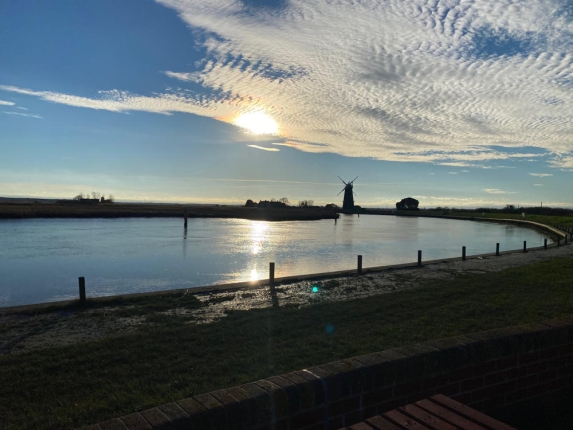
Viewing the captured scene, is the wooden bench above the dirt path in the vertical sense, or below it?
above

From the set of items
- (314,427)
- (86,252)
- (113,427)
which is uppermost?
(113,427)

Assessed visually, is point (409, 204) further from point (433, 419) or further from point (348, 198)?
point (433, 419)

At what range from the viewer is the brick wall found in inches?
101

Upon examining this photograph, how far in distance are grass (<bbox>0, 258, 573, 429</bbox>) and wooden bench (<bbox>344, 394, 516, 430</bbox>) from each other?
3.31 meters

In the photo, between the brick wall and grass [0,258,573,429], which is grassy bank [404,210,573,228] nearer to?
grass [0,258,573,429]

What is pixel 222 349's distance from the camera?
698cm

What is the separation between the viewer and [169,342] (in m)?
7.46

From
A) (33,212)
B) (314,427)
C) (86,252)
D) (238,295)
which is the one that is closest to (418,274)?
(238,295)

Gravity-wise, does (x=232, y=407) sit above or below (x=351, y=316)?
above

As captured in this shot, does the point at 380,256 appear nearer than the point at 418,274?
No

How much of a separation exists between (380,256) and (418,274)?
10478mm

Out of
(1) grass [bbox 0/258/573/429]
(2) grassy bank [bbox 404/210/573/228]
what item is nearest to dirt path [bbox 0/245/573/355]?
(1) grass [bbox 0/258/573/429]

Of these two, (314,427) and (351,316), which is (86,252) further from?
(314,427)

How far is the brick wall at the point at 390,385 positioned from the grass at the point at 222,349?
9.00 feet
